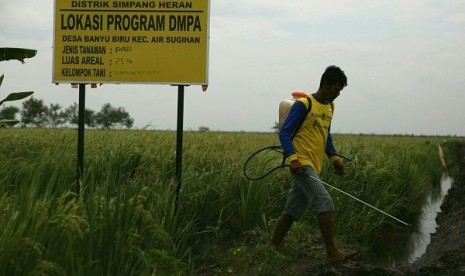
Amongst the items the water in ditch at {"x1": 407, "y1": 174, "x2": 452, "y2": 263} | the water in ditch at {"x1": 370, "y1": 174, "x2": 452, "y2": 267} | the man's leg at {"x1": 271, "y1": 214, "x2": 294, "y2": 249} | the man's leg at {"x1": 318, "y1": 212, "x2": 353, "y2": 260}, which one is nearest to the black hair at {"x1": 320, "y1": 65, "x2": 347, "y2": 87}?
the man's leg at {"x1": 318, "y1": 212, "x2": 353, "y2": 260}

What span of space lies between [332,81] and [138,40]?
6.44 ft

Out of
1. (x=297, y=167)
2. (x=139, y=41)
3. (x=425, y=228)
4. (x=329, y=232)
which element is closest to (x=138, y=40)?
(x=139, y=41)

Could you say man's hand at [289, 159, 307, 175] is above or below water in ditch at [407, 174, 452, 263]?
above

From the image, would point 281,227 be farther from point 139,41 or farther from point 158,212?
A: point 139,41

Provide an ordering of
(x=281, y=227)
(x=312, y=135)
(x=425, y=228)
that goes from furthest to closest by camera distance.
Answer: (x=425, y=228)
(x=281, y=227)
(x=312, y=135)

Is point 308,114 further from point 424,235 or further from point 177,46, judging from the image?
point 424,235

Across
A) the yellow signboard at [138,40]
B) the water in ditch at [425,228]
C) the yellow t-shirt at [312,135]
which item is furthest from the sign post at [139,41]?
the water in ditch at [425,228]

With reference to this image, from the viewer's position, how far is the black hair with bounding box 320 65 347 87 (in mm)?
4449

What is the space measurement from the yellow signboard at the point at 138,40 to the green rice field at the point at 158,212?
0.93 m

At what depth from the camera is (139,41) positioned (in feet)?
17.3

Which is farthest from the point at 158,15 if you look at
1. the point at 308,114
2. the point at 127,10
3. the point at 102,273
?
the point at 102,273

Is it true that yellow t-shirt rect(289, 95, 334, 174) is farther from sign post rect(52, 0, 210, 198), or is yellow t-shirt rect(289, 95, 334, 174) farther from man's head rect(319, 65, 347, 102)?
sign post rect(52, 0, 210, 198)

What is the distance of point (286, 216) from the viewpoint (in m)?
4.79

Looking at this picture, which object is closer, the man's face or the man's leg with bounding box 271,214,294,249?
the man's face
